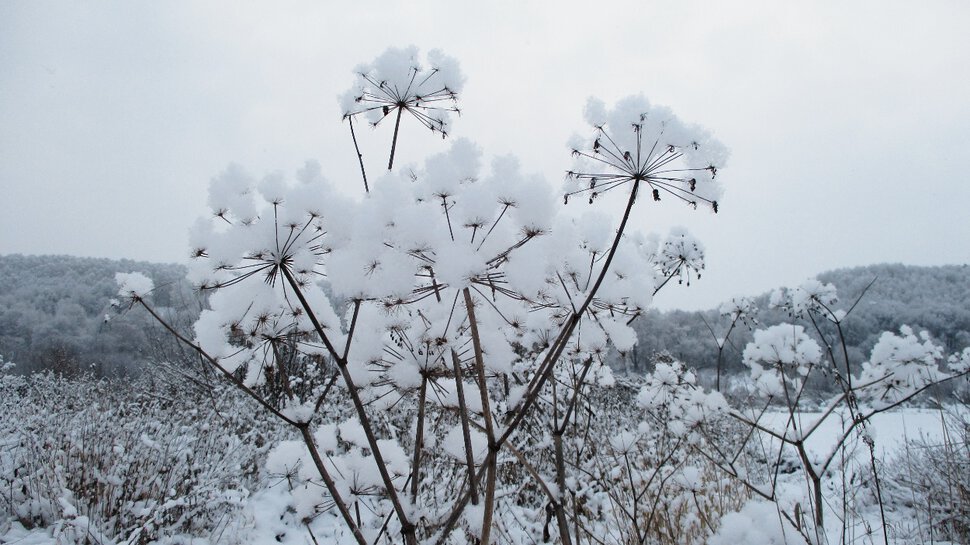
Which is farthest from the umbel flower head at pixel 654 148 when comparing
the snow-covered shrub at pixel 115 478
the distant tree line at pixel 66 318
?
the distant tree line at pixel 66 318

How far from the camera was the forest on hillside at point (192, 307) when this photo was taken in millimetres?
30312

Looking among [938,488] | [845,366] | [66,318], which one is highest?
[66,318]

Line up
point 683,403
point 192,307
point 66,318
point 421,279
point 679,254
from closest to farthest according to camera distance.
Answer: point 421,279 → point 679,254 → point 683,403 → point 192,307 → point 66,318

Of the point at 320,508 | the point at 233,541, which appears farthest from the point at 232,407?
the point at 320,508

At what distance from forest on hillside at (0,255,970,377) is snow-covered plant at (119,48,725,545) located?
27304 mm

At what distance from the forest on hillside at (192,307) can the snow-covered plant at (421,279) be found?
27304 mm

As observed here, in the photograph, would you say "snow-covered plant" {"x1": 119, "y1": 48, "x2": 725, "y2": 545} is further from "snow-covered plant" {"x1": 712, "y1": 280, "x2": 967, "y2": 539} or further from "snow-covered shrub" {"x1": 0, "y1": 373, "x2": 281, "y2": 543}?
"snow-covered shrub" {"x1": 0, "y1": 373, "x2": 281, "y2": 543}

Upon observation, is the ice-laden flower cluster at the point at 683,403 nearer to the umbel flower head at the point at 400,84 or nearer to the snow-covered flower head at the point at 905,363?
the snow-covered flower head at the point at 905,363

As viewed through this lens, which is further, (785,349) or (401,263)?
(785,349)

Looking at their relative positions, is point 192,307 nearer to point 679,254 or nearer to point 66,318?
point 66,318

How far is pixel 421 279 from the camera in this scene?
123cm

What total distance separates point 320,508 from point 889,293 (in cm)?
6094

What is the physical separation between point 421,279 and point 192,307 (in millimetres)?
23643

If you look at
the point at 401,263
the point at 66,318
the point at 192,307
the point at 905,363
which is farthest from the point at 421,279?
the point at 66,318
